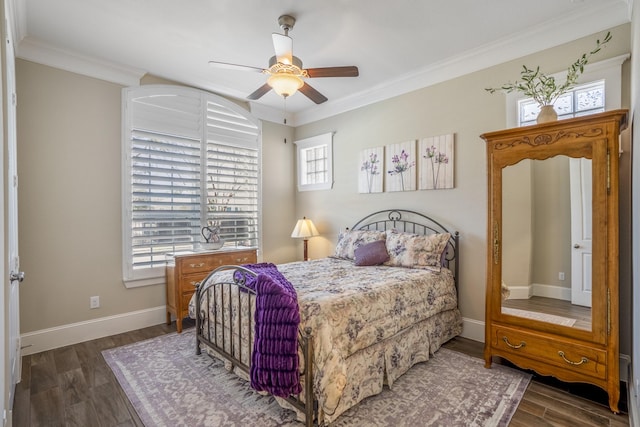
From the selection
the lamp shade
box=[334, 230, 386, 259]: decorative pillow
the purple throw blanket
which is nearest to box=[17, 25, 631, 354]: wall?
box=[334, 230, 386, 259]: decorative pillow

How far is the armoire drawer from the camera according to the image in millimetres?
2096

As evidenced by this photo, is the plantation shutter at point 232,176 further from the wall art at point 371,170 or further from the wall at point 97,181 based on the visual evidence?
the wall art at point 371,170

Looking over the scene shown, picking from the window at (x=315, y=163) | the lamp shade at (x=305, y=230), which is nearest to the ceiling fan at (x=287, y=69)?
the window at (x=315, y=163)

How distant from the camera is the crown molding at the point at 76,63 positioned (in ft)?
9.65

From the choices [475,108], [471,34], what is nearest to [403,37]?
[471,34]

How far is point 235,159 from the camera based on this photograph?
4477 millimetres

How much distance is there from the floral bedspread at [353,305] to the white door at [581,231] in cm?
105

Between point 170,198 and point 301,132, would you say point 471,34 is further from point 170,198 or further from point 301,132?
point 170,198

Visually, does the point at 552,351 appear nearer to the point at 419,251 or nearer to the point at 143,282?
the point at 419,251

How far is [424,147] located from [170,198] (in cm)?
310

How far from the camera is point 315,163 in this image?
5016 mm

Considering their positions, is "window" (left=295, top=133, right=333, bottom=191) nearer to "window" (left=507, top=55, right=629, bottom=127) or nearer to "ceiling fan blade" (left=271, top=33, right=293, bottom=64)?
"ceiling fan blade" (left=271, top=33, right=293, bottom=64)

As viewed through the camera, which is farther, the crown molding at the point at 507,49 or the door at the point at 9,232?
the crown molding at the point at 507,49

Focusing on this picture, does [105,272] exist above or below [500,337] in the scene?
above
